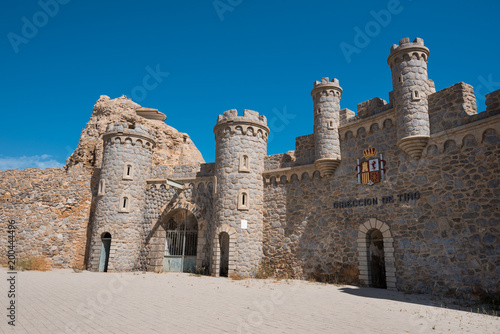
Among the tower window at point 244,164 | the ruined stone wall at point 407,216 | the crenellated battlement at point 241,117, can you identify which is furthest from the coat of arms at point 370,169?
the crenellated battlement at point 241,117

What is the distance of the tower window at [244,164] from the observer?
17422 mm

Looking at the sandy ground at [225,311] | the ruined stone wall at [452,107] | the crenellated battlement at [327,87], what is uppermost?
the crenellated battlement at [327,87]

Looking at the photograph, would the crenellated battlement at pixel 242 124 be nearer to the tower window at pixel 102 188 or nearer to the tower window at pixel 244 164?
the tower window at pixel 244 164

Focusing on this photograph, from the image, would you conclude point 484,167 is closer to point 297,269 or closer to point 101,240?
point 297,269

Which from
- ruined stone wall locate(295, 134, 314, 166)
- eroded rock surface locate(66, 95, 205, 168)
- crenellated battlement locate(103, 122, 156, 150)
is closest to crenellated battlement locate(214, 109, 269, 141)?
ruined stone wall locate(295, 134, 314, 166)

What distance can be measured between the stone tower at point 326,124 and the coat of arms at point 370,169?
122 cm

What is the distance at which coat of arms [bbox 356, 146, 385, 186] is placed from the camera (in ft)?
45.3

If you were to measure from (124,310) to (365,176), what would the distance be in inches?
421

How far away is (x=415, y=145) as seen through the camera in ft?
41.1

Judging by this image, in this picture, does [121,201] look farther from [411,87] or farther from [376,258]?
[411,87]

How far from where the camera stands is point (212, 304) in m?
9.05

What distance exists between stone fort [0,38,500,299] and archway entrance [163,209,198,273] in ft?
0.27

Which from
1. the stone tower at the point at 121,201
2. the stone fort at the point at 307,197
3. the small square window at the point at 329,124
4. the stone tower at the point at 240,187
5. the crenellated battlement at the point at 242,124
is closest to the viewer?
the stone fort at the point at 307,197

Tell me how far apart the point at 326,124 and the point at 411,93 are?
4.07 metres
